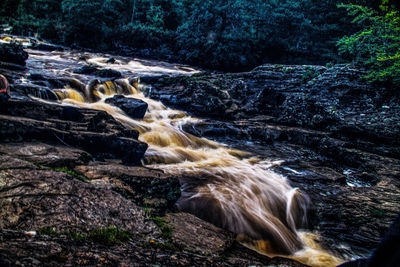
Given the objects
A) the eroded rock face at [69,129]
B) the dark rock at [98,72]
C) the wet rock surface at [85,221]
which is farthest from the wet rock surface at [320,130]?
the eroded rock face at [69,129]

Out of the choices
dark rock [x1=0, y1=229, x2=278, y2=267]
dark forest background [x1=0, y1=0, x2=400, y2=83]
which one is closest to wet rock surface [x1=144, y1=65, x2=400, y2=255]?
dark rock [x1=0, y1=229, x2=278, y2=267]

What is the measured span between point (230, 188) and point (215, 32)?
2925cm

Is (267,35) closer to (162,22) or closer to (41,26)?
(162,22)

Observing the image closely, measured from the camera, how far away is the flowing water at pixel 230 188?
451 centimetres

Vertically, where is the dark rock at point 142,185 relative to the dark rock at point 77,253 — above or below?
below

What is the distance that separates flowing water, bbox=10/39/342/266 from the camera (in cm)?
451

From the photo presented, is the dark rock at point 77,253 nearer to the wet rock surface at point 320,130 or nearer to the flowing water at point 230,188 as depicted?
the flowing water at point 230,188

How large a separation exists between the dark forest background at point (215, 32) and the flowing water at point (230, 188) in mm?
22725

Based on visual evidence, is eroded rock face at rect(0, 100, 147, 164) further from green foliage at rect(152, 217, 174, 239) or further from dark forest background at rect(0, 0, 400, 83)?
dark forest background at rect(0, 0, 400, 83)

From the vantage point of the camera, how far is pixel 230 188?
6078mm

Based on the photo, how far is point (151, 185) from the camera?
4.21 meters

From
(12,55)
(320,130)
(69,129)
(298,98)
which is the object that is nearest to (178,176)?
(69,129)

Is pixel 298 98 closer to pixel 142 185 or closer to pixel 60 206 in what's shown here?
pixel 142 185

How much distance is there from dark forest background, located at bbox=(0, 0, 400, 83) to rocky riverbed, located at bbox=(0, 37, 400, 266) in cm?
1763
